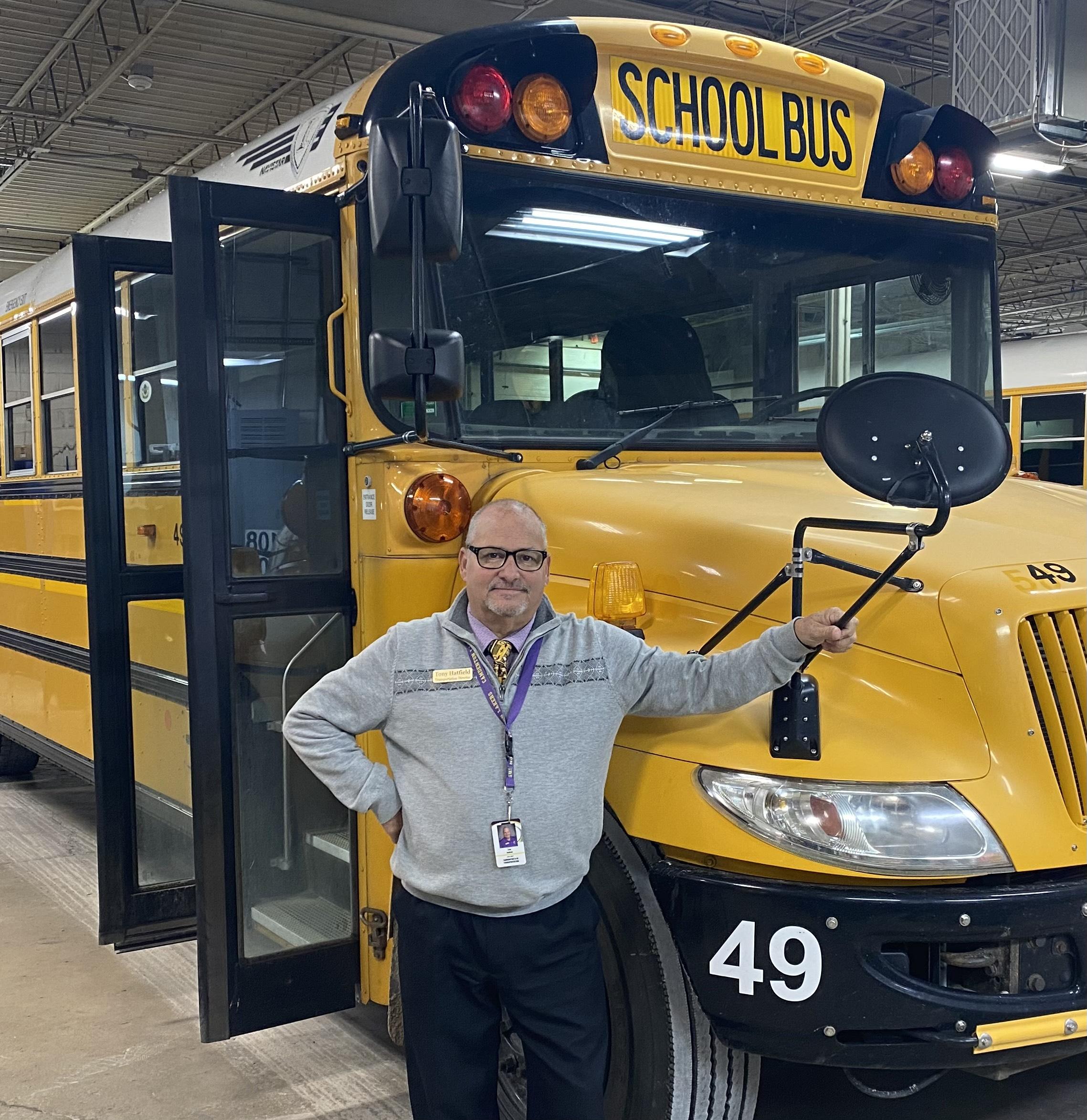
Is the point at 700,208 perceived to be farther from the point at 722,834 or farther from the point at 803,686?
the point at 722,834

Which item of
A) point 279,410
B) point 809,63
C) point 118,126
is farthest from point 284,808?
point 118,126

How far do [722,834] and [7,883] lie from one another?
3.72 metres

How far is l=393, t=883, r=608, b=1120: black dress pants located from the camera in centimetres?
213

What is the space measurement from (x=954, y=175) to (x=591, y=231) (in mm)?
1046

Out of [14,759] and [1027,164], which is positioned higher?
[1027,164]

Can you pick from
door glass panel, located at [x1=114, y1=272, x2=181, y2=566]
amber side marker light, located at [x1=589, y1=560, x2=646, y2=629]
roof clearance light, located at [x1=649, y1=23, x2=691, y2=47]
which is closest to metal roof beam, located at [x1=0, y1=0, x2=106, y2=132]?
door glass panel, located at [x1=114, y1=272, x2=181, y2=566]

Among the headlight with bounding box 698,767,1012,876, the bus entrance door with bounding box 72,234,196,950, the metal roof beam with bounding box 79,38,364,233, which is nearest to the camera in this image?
the headlight with bounding box 698,767,1012,876

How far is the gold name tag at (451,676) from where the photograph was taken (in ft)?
7.12

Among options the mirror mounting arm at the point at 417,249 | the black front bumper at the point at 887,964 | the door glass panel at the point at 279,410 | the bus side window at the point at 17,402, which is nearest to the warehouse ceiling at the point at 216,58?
the bus side window at the point at 17,402

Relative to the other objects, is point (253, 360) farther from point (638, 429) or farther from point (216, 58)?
point (216, 58)

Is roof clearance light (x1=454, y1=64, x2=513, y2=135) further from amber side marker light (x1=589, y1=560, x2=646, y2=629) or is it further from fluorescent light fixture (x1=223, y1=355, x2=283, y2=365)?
amber side marker light (x1=589, y1=560, x2=646, y2=629)

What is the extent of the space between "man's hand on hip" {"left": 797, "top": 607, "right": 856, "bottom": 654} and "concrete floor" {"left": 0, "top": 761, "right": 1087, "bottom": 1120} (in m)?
Result: 1.39

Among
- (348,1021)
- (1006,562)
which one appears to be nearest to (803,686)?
(1006,562)

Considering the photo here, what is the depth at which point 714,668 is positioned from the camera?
2174 millimetres
